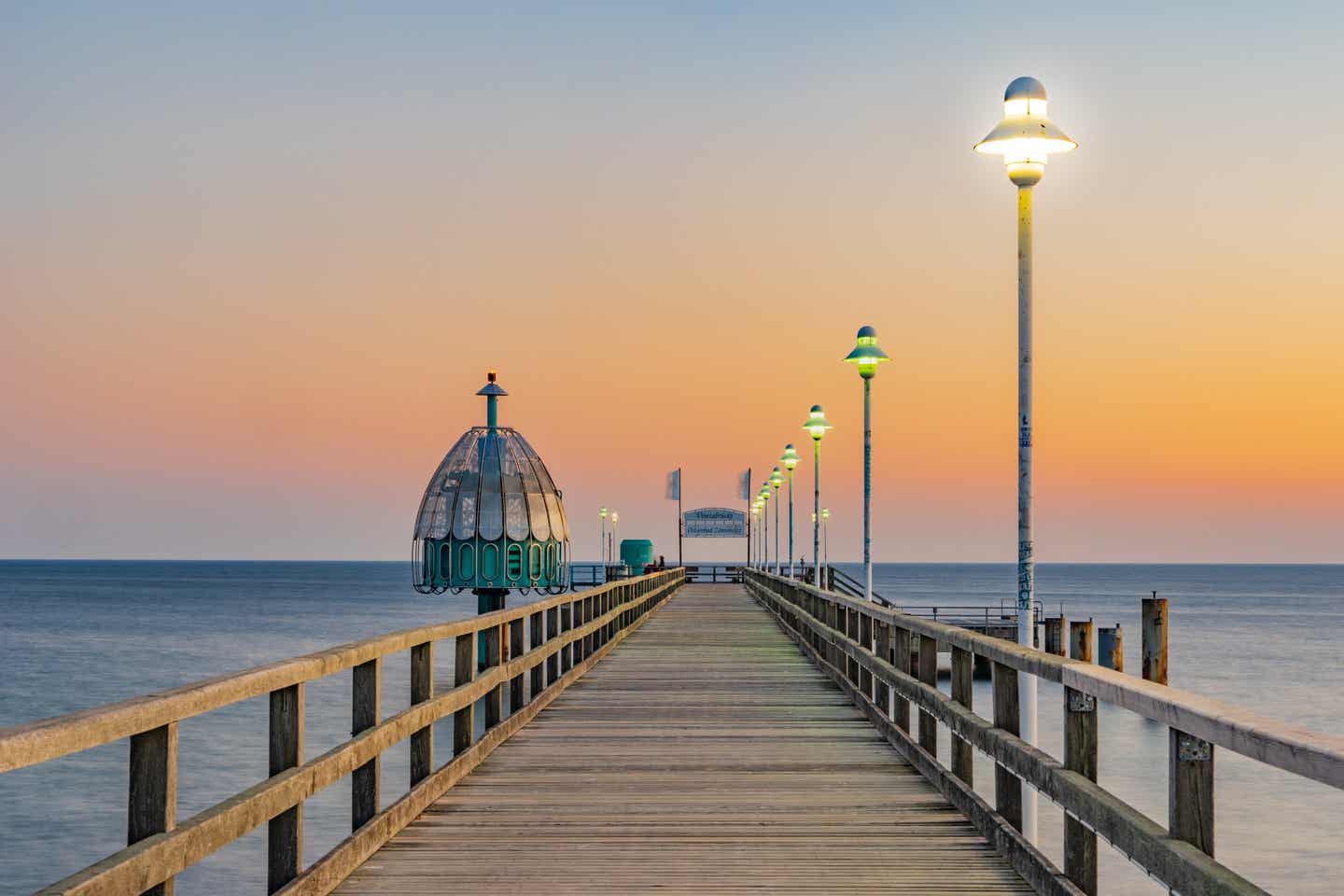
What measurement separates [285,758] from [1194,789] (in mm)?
3661

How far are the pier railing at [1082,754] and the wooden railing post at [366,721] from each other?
10.7 feet

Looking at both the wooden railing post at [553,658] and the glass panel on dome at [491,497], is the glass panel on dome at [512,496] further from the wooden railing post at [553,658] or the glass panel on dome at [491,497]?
the wooden railing post at [553,658]

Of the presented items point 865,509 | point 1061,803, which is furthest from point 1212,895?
point 865,509

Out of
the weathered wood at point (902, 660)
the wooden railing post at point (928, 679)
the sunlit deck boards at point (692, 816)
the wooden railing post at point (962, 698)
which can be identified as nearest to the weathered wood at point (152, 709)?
the sunlit deck boards at point (692, 816)

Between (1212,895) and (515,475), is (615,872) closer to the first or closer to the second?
(1212,895)

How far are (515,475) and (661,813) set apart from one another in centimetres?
5301

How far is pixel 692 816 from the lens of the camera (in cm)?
916

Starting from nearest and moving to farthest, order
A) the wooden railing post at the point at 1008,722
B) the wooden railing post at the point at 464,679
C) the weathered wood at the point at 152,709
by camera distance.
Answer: the weathered wood at the point at 152,709 → the wooden railing post at the point at 1008,722 → the wooden railing post at the point at 464,679

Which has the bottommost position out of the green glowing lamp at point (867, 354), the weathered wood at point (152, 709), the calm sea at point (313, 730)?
the calm sea at point (313, 730)

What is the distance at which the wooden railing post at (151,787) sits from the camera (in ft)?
15.6

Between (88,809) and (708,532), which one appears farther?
(708,532)

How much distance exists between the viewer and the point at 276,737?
623 centimetres

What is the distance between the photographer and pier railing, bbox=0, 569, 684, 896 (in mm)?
4414

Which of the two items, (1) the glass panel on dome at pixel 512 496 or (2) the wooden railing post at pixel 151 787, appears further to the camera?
(1) the glass panel on dome at pixel 512 496
